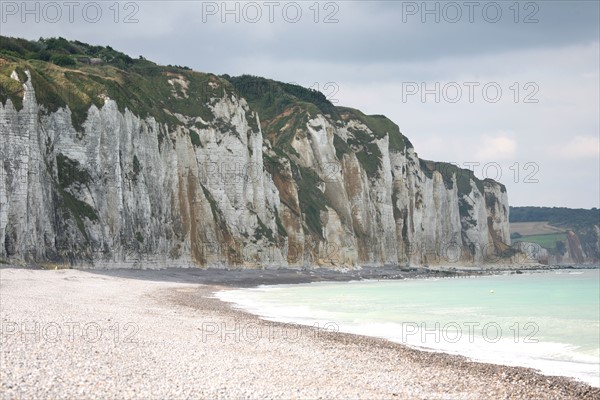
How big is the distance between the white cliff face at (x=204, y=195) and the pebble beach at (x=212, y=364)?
80.0 feet

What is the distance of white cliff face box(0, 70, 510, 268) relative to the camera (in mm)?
44344

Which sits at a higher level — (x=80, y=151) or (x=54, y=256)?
(x=80, y=151)

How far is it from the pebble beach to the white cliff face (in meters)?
24.4

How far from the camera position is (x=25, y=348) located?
10.8 m

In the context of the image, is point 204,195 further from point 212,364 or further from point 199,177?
point 212,364

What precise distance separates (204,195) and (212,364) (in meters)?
56.1

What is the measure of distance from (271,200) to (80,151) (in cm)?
3223

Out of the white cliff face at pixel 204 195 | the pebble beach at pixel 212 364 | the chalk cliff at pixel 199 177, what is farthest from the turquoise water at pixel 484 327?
the chalk cliff at pixel 199 177

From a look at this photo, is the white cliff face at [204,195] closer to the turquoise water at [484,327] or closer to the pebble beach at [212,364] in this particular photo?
the turquoise water at [484,327]

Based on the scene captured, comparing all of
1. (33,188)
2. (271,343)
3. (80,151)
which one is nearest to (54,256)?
(33,188)

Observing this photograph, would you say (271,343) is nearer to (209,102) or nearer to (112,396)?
(112,396)

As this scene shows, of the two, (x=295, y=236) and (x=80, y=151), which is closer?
(x=80, y=151)

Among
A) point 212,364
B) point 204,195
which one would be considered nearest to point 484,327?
point 212,364

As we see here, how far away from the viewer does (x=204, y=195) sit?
6738 centimetres
